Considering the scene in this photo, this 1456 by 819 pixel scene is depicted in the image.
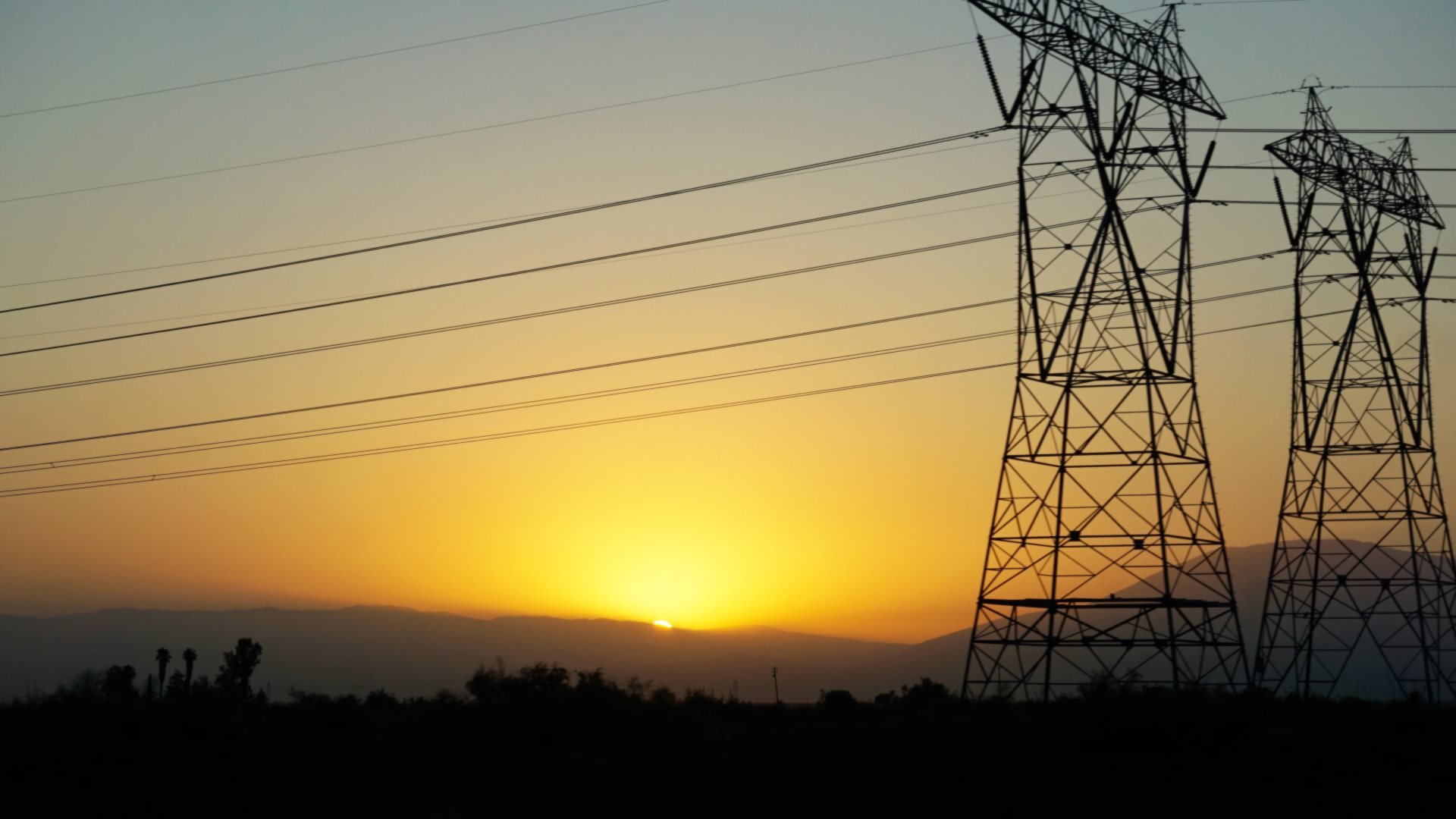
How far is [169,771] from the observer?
3478 centimetres

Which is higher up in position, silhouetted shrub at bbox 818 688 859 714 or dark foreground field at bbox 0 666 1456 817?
silhouetted shrub at bbox 818 688 859 714

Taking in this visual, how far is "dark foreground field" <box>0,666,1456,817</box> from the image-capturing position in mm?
30672

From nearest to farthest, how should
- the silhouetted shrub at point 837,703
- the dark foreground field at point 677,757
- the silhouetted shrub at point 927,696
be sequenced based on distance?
the dark foreground field at point 677,757, the silhouetted shrub at point 927,696, the silhouetted shrub at point 837,703

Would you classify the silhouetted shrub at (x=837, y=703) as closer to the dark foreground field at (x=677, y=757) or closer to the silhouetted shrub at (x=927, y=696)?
the silhouetted shrub at (x=927, y=696)

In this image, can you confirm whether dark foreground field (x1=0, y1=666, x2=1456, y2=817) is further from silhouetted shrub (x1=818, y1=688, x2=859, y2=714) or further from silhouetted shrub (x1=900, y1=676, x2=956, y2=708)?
silhouetted shrub (x1=818, y1=688, x2=859, y2=714)

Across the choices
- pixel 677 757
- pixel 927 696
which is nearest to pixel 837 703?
pixel 927 696

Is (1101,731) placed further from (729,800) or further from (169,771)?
(169,771)

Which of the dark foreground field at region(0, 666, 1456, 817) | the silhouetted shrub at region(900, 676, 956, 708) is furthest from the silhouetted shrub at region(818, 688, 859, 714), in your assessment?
the dark foreground field at region(0, 666, 1456, 817)

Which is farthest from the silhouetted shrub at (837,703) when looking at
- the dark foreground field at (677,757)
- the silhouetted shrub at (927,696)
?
the dark foreground field at (677,757)

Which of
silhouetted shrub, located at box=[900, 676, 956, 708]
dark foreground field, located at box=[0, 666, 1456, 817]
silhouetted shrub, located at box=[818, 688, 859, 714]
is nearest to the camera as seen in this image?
dark foreground field, located at box=[0, 666, 1456, 817]

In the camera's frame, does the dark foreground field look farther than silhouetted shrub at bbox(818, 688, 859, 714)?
No

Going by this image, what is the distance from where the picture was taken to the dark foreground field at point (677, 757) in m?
30.7

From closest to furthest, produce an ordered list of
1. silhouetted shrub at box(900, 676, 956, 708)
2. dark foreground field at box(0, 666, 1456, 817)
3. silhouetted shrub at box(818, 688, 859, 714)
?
dark foreground field at box(0, 666, 1456, 817) < silhouetted shrub at box(900, 676, 956, 708) < silhouetted shrub at box(818, 688, 859, 714)

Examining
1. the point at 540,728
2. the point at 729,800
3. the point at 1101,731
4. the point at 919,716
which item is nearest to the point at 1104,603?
the point at 1101,731
